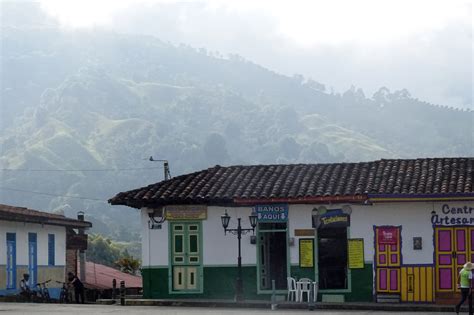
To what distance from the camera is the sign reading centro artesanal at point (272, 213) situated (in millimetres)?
33625

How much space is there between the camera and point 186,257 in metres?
34.4

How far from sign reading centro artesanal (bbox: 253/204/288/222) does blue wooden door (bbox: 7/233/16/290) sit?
9511mm

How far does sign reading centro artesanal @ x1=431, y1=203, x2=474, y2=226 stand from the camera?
3228 cm

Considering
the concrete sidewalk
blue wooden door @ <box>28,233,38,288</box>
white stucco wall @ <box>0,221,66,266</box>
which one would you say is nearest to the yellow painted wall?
the concrete sidewalk

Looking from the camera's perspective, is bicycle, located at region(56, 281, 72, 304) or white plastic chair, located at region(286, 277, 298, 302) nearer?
white plastic chair, located at region(286, 277, 298, 302)

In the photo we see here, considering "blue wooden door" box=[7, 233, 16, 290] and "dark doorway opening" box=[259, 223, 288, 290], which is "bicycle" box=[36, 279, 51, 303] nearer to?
"blue wooden door" box=[7, 233, 16, 290]

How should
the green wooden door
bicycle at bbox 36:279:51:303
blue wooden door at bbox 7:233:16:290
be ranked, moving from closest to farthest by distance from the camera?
the green wooden door
bicycle at bbox 36:279:51:303
blue wooden door at bbox 7:233:16:290

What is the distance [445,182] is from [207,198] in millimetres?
7031

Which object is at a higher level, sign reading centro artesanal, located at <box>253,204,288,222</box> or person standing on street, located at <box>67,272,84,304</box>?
sign reading centro artesanal, located at <box>253,204,288,222</box>

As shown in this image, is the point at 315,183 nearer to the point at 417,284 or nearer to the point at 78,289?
the point at 417,284

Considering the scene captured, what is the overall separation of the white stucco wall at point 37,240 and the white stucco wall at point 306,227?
5.72 metres

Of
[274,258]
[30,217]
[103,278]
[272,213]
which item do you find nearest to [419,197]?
[272,213]

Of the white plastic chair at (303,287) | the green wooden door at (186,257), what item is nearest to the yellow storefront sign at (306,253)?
the white plastic chair at (303,287)

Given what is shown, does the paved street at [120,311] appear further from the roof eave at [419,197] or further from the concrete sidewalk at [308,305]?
the roof eave at [419,197]
